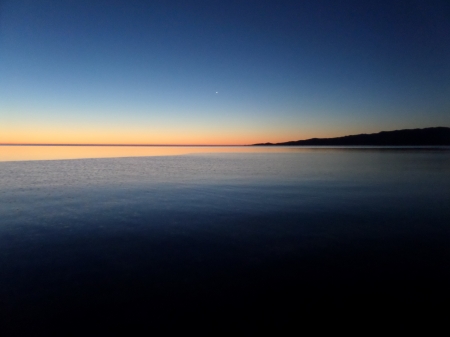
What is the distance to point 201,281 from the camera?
4.48 metres

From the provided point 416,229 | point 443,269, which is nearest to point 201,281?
point 443,269

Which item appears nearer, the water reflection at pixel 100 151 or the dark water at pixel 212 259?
the dark water at pixel 212 259

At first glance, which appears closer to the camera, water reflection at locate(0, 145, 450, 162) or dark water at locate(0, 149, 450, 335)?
dark water at locate(0, 149, 450, 335)

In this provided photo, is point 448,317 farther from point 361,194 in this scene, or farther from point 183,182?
point 183,182

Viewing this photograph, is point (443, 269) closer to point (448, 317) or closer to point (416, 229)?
point (448, 317)

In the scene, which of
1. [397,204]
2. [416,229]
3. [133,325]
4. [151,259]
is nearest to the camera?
[133,325]

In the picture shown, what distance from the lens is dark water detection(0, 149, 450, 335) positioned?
3.83 m

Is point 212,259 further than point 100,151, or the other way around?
point 100,151

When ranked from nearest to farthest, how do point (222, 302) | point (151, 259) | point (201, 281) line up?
point (222, 302) → point (201, 281) → point (151, 259)

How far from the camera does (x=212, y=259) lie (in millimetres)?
5258

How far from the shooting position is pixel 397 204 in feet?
31.8

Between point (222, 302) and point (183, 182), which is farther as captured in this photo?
point (183, 182)

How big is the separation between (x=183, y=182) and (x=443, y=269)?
470 inches

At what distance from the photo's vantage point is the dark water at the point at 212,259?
3.83m
